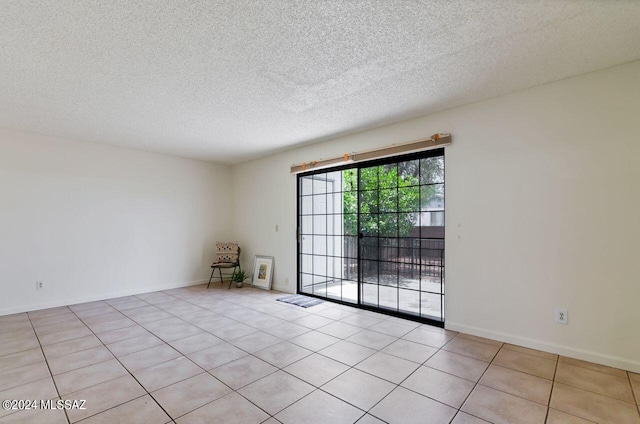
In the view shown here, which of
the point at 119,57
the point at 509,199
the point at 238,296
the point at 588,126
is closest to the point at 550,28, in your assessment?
the point at 588,126

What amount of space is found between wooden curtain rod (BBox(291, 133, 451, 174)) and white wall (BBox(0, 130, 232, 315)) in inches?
96.1

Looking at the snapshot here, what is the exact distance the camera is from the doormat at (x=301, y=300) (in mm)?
4378

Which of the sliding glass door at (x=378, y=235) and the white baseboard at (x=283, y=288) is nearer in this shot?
the sliding glass door at (x=378, y=235)

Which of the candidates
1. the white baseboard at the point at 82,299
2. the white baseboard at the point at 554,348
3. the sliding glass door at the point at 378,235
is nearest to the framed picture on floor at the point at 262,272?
the sliding glass door at the point at 378,235

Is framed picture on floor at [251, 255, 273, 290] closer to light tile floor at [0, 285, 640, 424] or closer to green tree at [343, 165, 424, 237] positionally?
light tile floor at [0, 285, 640, 424]

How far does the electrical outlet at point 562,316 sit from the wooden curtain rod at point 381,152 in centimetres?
190

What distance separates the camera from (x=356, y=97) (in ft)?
9.89

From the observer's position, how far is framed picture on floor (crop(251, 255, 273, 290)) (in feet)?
17.7

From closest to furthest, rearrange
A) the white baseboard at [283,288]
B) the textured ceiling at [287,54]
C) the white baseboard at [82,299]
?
the textured ceiling at [287,54] < the white baseboard at [82,299] < the white baseboard at [283,288]

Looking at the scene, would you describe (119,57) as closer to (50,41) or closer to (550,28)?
(50,41)

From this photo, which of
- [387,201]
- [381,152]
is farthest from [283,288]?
[381,152]

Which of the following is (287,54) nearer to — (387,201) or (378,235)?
(387,201)

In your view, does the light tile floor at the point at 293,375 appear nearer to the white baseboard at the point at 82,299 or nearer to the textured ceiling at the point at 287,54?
the white baseboard at the point at 82,299

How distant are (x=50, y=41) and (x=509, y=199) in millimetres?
3974
